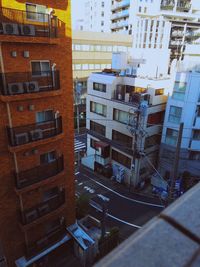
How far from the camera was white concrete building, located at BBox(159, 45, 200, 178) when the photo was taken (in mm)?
19969

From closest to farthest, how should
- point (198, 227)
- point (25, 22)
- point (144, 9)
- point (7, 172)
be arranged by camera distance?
point (198, 227) → point (25, 22) → point (7, 172) → point (144, 9)

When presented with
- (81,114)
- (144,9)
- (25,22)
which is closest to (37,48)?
(25,22)

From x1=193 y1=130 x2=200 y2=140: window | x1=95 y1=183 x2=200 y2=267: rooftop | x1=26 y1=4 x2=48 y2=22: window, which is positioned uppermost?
x1=26 y1=4 x2=48 y2=22: window

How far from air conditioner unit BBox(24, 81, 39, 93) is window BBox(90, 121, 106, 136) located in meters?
15.6

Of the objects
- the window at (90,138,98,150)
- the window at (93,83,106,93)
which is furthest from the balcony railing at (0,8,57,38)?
the window at (90,138,98,150)

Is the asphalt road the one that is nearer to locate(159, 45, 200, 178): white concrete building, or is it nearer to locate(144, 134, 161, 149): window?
locate(159, 45, 200, 178): white concrete building

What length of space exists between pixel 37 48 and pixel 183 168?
19.4 metres

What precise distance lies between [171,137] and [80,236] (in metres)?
13.9

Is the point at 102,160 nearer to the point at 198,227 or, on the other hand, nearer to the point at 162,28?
the point at 198,227

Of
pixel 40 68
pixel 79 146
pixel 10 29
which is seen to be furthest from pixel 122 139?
pixel 10 29

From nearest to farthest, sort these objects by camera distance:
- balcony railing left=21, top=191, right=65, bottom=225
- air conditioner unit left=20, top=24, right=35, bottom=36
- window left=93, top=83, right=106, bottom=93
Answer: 1. air conditioner unit left=20, top=24, right=35, bottom=36
2. balcony railing left=21, top=191, right=65, bottom=225
3. window left=93, top=83, right=106, bottom=93

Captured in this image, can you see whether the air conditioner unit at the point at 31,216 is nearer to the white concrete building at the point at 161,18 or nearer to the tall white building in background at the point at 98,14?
the white concrete building at the point at 161,18

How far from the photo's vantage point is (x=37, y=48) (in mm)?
9359

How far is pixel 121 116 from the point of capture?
73.6ft
